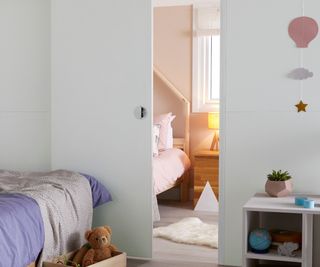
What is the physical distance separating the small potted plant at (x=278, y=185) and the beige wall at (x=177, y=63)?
267cm

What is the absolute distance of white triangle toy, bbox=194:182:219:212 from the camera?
5.24m

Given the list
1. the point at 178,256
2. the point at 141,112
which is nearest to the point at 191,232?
the point at 178,256

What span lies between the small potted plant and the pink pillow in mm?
2556

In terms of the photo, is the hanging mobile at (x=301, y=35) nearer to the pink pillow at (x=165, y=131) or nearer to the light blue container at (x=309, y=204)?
the light blue container at (x=309, y=204)

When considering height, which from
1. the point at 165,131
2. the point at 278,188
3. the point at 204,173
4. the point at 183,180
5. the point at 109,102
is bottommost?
the point at 183,180

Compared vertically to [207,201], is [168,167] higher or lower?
higher

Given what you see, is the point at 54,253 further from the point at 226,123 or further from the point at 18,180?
the point at 226,123

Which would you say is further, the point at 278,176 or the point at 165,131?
the point at 165,131

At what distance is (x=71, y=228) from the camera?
3.17 metres

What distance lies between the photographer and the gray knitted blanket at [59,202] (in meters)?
2.93

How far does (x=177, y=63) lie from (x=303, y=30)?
2759 mm

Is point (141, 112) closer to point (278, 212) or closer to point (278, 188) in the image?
point (278, 188)

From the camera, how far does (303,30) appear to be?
128 inches

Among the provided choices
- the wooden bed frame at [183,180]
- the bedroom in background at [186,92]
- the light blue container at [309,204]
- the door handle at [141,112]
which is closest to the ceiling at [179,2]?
the bedroom in background at [186,92]
